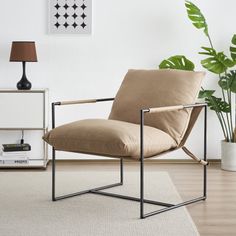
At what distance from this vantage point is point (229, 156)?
476 centimetres

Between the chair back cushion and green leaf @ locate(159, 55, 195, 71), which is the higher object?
green leaf @ locate(159, 55, 195, 71)

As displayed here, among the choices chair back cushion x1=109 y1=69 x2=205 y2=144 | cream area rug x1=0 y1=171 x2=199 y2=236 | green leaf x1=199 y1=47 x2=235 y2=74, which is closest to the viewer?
cream area rug x1=0 y1=171 x2=199 y2=236

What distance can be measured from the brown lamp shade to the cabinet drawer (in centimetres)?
29

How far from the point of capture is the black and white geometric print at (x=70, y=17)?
501cm

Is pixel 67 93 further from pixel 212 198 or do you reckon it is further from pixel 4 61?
pixel 212 198

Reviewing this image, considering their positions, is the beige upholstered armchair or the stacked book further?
the stacked book

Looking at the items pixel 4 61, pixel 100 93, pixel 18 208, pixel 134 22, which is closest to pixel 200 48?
pixel 134 22

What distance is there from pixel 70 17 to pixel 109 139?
83.0 inches

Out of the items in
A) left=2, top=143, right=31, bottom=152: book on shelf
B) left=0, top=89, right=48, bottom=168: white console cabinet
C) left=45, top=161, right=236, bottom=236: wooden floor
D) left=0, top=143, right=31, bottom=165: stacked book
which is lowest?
left=45, top=161, right=236, bottom=236: wooden floor

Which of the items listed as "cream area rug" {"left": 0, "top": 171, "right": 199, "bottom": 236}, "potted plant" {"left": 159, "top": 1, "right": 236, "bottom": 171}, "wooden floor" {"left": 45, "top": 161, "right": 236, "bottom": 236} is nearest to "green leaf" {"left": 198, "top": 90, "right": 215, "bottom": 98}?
"potted plant" {"left": 159, "top": 1, "right": 236, "bottom": 171}

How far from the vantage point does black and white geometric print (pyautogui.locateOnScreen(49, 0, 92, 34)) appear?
5.01 metres

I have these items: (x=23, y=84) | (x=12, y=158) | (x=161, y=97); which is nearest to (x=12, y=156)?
(x=12, y=158)

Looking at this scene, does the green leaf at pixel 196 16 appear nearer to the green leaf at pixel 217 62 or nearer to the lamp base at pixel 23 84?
the green leaf at pixel 217 62

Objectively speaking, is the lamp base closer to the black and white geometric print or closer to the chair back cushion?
the black and white geometric print
